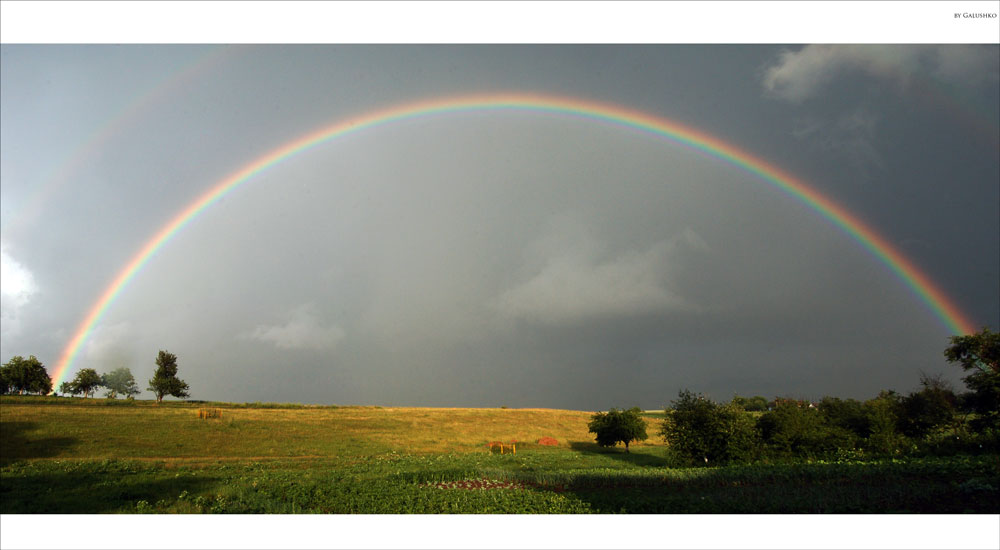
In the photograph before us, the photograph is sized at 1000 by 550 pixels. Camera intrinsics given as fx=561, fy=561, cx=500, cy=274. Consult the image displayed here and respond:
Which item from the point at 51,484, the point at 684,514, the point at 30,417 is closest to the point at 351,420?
the point at 30,417

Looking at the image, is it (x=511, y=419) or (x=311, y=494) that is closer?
(x=311, y=494)

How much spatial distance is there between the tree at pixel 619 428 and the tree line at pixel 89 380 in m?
75.1

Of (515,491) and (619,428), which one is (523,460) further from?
(515,491)

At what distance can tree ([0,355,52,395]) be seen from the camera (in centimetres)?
9969

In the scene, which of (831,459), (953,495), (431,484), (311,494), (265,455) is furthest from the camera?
(265,455)

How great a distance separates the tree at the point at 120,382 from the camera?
12731 centimetres

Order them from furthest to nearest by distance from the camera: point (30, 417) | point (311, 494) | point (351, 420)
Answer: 1. point (351, 420)
2. point (30, 417)
3. point (311, 494)

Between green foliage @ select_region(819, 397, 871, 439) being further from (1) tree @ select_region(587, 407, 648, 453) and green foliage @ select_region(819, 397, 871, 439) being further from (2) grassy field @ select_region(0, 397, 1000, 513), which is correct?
(1) tree @ select_region(587, 407, 648, 453)

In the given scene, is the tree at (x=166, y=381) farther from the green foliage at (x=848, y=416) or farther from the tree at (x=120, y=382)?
the green foliage at (x=848, y=416)

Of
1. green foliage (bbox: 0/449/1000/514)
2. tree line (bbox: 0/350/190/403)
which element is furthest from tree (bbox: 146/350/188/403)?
green foliage (bbox: 0/449/1000/514)

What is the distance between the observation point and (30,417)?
57.6 m

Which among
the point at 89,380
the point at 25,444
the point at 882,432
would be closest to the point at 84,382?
the point at 89,380

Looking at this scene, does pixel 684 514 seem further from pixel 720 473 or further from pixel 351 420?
pixel 351 420

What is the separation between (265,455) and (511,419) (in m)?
43.2
